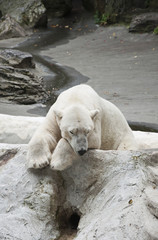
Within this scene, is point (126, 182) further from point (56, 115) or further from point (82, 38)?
point (82, 38)

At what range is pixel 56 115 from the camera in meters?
4.08

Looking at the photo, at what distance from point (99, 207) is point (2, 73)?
9368mm

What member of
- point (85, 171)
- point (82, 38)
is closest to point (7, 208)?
point (85, 171)

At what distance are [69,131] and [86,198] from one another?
668mm

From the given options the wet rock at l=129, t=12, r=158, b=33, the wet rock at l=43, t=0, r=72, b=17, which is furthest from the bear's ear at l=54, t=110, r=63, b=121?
the wet rock at l=43, t=0, r=72, b=17

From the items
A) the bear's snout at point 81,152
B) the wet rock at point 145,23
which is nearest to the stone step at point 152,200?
the bear's snout at point 81,152

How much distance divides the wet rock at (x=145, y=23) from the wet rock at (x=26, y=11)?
627 cm

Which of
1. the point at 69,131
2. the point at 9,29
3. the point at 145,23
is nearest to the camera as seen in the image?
the point at 69,131

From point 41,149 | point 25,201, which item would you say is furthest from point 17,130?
point 25,201

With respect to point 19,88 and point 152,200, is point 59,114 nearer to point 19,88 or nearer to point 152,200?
point 152,200

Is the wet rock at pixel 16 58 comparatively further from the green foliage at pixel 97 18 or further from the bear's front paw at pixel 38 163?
the bear's front paw at pixel 38 163

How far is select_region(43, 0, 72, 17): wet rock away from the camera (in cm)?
2349

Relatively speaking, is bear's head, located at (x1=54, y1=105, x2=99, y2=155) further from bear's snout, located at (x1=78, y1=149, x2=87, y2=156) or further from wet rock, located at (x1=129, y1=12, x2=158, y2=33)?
wet rock, located at (x1=129, y1=12, x2=158, y2=33)

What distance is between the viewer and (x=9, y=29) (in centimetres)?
2020
